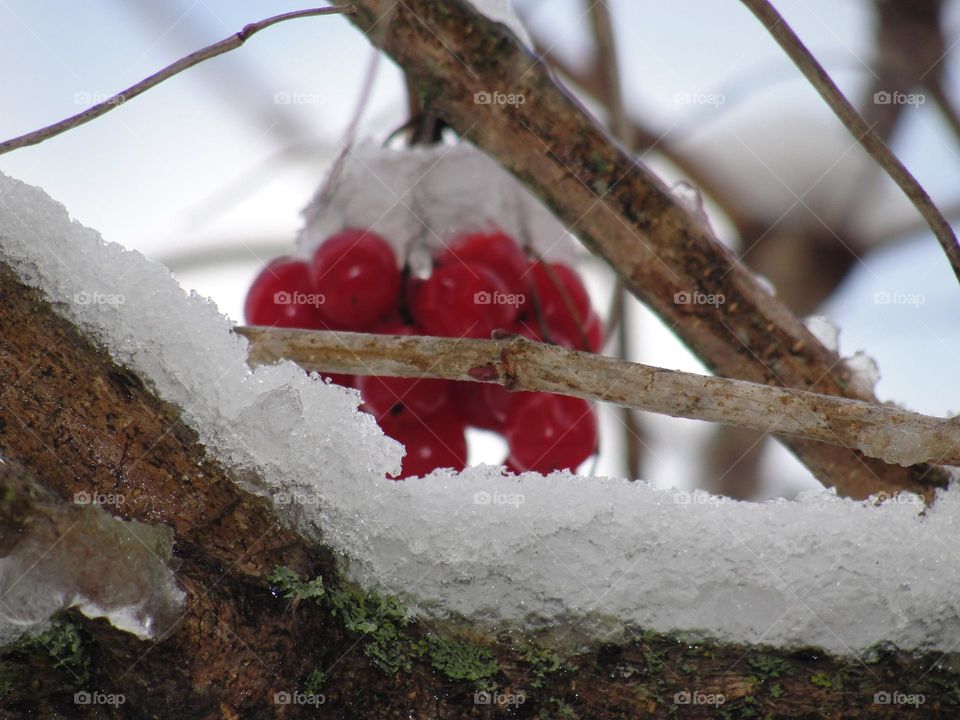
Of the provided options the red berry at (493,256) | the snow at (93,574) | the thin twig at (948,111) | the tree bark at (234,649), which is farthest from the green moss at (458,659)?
the thin twig at (948,111)

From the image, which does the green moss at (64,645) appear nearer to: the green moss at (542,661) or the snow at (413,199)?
the green moss at (542,661)

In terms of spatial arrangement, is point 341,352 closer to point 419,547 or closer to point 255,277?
point 419,547

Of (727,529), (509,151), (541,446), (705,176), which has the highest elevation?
(705,176)

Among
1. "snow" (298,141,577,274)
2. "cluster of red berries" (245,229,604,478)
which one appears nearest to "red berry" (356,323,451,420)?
"cluster of red berries" (245,229,604,478)

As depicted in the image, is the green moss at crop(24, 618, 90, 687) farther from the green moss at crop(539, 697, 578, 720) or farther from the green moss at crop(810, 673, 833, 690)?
the green moss at crop(810, 673, 833, 690)

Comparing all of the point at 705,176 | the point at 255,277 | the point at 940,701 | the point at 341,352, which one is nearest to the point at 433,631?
the point at 341,352

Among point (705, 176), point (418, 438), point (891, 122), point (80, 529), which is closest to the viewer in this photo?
point (80, 529)

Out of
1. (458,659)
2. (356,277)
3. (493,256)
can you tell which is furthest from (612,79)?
(458,659)

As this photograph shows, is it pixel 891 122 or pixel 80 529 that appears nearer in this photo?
pixel 80 529

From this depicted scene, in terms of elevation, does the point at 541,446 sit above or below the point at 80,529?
above
